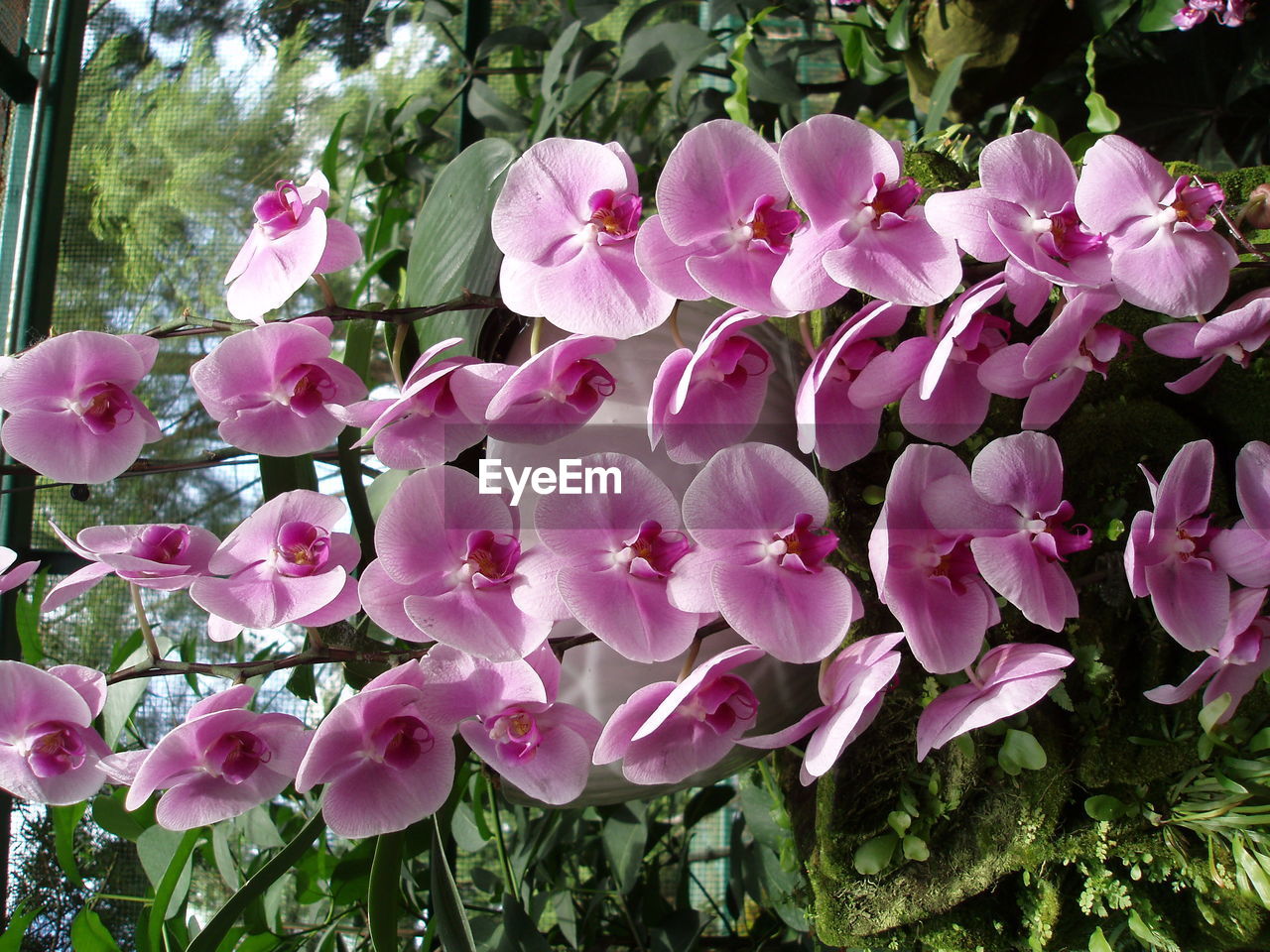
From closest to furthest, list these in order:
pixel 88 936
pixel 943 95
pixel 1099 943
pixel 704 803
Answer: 1. pixel 1099 943
2. pixel 88 936
3. pixel 943 95
4. pixel 704 803

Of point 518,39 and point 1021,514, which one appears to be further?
point 518,39

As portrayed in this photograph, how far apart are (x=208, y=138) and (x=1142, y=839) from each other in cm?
130

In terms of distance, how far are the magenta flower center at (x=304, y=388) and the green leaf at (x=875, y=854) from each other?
33cm

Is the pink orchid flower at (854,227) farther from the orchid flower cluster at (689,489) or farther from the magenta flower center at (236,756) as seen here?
the magenta flower center at (236,756)

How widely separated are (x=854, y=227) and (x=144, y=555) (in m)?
0.31

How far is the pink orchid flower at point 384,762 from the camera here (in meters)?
0.35

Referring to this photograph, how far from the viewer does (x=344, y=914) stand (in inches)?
28.3

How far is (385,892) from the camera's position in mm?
438

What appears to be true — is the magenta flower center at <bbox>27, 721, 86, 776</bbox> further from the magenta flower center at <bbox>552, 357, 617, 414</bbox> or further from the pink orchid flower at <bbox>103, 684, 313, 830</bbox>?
the magenta flower center at <bbox>552, 357, 617, 414</bbox>

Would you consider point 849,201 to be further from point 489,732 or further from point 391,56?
point 391,56

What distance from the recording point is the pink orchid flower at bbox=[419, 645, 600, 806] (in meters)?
0.36

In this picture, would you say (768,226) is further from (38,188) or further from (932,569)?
(38,188)

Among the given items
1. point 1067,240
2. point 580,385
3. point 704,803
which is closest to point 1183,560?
point 1067,240

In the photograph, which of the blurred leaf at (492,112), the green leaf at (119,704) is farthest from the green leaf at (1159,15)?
the green leaf at (119,704)
